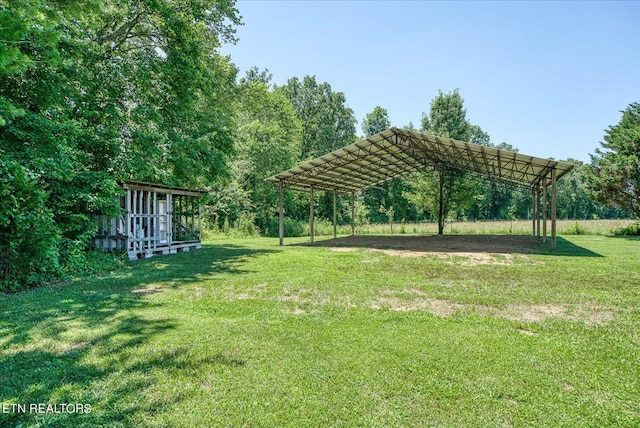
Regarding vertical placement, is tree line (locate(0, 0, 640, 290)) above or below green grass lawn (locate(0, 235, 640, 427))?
above

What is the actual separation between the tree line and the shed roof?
336cm

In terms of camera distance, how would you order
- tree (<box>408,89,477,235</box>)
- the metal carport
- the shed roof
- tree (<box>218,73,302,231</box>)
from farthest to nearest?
Result: tree (<box>218,73,302,231</box>)
tree (<box>408,89,477,235</box>)
the shed roof
the metal carport

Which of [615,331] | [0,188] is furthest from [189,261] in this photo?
[615,331]

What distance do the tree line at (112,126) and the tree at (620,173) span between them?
3.1 inches

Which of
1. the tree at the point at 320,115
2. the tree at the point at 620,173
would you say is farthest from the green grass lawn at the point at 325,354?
the tree at the point at 320,115

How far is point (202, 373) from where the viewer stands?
9.30 ft

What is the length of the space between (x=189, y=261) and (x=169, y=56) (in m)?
7.06

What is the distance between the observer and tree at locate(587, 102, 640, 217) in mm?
18875

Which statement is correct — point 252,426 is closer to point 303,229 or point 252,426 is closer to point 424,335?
point 424,335

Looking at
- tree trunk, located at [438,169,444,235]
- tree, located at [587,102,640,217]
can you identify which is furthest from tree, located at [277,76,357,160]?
tree, located at [587,102,640,217]

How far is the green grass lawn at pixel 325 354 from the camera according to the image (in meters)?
2.30

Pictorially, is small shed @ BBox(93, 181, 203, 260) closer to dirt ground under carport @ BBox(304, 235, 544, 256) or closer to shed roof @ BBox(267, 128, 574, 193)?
shed roof @ BBox(267, 128, 574, 193)

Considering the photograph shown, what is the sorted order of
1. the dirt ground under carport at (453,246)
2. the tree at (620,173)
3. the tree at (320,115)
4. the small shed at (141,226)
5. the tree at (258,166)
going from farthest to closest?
the tree at (320,115) → the tree at (258,166) → the tree at (620,173) → the dirt ground under carport at (453,246) → the small shed at (141,226)

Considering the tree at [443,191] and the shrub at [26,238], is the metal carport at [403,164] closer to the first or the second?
the tree at [443,191]
